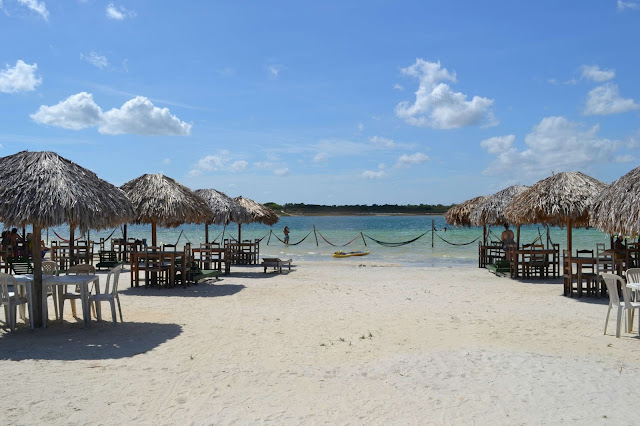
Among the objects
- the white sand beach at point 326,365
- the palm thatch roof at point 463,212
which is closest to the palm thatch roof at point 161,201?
the white sand beach at point 326,365

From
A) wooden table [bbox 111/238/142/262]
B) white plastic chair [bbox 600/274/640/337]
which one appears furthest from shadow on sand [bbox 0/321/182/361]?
wooden table [bbox 111/238/142/262]

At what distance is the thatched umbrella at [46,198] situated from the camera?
6633mm

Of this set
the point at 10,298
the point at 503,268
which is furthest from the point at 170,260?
the point at 503,268

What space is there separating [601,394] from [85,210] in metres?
6.48

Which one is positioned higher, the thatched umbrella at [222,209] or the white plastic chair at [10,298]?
the thatched umbrella at [222,209]

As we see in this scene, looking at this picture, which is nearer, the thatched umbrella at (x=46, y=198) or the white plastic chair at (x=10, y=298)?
the white plastic chair at (x=10, y=298)

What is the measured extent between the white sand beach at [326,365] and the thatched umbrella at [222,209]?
7.54m

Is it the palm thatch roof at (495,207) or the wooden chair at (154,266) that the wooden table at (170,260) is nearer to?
the wooden chair at (154,266)

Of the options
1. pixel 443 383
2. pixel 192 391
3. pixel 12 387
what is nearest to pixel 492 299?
pixel 443 383

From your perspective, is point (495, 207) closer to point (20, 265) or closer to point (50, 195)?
point (50, 195)

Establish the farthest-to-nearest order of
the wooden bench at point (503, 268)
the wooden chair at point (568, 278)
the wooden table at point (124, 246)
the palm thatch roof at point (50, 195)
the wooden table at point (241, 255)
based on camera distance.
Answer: the wooden table at point (241, 255), the wooden table at point (124, 246), the wooden bench at point (503, 268), the wooden chair at point (568, 278), the palm thatch roof at point (50, 195)

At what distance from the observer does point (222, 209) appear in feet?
55.2

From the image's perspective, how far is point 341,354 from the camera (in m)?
5.89

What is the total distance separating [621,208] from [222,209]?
11.6m
